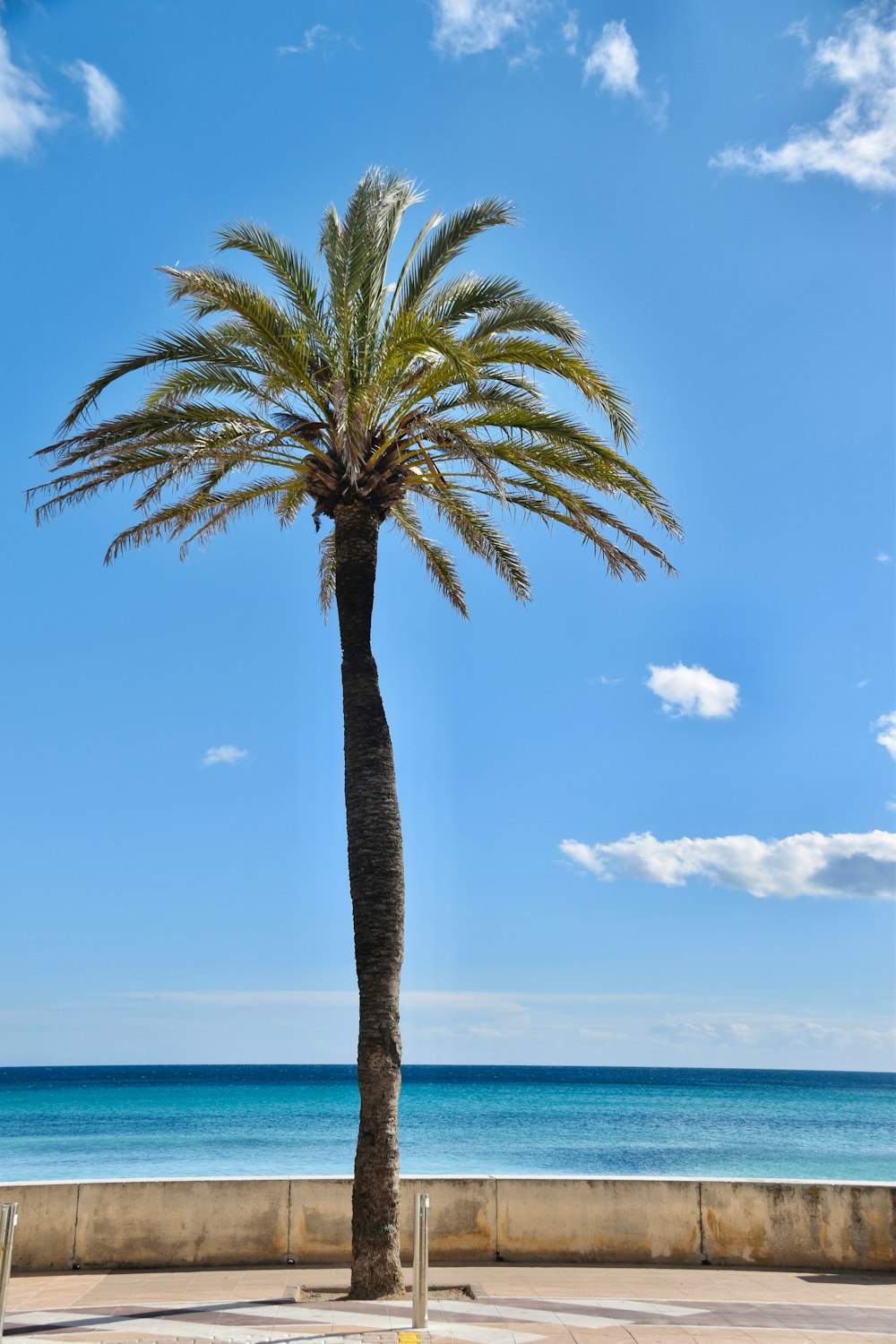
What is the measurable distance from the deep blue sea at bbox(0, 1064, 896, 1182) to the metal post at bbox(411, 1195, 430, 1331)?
1160 inches

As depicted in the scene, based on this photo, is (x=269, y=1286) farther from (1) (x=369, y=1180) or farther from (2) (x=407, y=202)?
(2) (x=407, y=202)

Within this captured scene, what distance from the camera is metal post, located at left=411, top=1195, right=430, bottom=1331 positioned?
802cm

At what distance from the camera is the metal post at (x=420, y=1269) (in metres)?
8.02

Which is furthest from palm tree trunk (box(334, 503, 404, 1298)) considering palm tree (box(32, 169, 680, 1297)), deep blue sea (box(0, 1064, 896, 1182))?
deep blue sea (box(0, 1064, 896, 1182))

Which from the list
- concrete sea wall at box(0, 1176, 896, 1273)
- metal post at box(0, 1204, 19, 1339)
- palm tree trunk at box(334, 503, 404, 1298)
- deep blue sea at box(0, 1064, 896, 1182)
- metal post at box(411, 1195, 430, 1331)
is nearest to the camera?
metal post at box(0, 1204, 19, 1339)

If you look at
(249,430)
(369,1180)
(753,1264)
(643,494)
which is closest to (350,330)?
(249,430)

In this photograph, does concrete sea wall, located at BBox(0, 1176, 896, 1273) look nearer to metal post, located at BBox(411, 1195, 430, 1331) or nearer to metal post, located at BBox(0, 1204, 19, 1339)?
metal post, located at BBox(411, 1195, 430, 1331)

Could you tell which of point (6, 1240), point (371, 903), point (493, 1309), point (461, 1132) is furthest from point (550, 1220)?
point (461, 1132)

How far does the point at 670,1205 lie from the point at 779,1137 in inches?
1890

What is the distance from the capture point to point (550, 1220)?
35.7 feet

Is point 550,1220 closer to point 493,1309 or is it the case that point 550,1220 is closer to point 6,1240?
point 493,1309

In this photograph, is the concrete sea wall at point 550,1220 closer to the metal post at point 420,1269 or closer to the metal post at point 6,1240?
the metal post at point 420,1269

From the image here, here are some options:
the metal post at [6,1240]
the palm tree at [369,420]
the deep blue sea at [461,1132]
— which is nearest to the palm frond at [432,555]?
the palm tree at [369,420]

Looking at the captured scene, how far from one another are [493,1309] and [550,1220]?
87.2 inches
